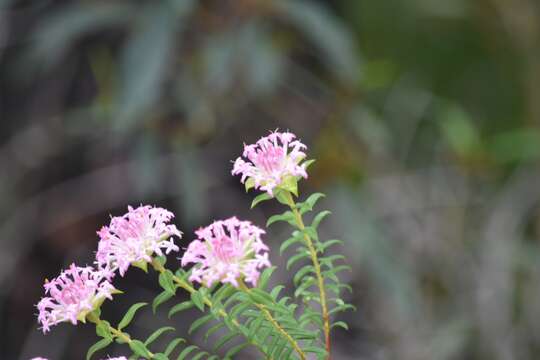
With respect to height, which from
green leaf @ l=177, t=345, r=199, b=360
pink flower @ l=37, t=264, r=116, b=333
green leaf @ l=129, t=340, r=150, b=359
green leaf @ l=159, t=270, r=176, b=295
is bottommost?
green leaf @ l=129, t=340, r=150, b=359

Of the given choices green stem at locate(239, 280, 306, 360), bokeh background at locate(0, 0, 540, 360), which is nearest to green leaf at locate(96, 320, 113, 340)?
green stem at locate(239, 280, 306, 360)

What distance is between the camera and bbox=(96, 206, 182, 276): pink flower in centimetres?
54

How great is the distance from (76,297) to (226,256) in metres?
0.11

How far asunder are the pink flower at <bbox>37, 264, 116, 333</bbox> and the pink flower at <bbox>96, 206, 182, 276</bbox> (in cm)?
1

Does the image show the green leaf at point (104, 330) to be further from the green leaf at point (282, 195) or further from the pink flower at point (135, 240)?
the green leaf at point (282, 195)

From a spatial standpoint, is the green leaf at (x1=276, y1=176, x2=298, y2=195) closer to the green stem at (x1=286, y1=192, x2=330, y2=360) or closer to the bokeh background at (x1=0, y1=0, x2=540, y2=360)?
the green stem at (x1=286, y1=192, x2=330, y2=360)

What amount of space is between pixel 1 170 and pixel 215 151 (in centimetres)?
65

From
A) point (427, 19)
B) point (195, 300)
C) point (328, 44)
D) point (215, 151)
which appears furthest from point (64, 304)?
point (427, 19)

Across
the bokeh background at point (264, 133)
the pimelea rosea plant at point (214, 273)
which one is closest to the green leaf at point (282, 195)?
the pimelea rosea plant at point (214, 273)

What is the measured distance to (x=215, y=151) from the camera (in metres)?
2.36

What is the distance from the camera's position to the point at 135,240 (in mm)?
543

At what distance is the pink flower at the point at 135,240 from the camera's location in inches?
21.2

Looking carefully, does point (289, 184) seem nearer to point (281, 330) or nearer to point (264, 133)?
point (281, 330)

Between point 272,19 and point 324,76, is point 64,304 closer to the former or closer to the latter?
point 272,19
